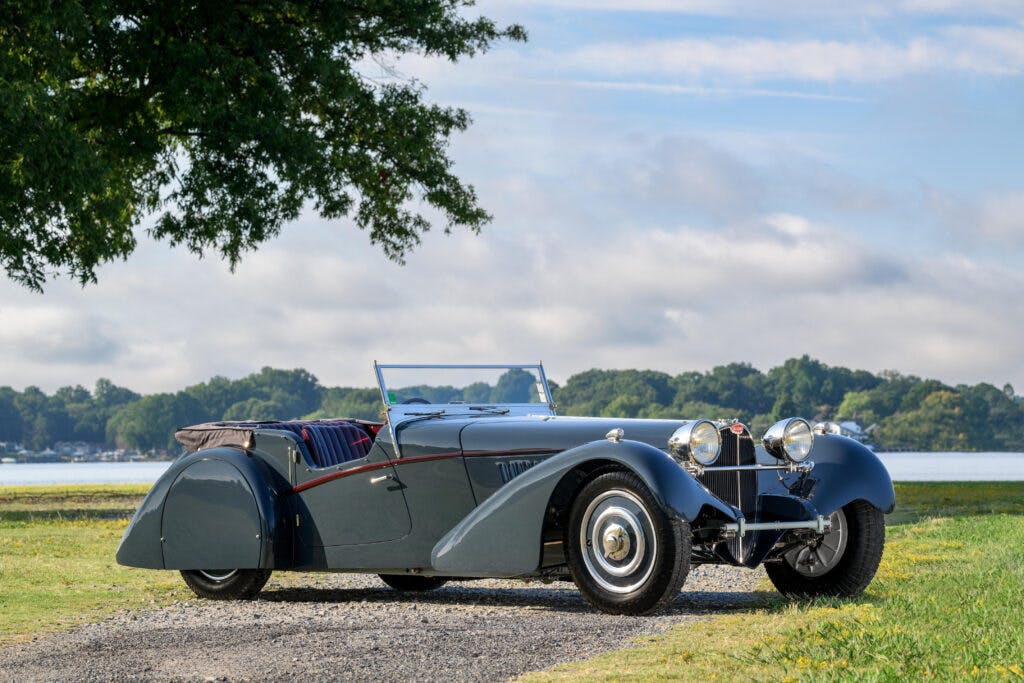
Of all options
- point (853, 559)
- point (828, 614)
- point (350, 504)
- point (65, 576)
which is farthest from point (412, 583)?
point (828, 614)

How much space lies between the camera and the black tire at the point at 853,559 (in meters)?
8.98

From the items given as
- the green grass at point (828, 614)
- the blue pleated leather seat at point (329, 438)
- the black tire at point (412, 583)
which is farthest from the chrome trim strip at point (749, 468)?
the black tire at point (412, 583)

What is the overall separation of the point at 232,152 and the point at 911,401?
8659 cm

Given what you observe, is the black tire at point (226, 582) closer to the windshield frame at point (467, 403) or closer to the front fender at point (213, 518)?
the front fender at point (213, 518)

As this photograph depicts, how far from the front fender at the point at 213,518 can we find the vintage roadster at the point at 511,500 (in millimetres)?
14

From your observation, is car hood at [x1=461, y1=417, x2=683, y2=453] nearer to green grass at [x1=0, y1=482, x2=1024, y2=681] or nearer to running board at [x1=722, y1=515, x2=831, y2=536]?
running board at [x1=722, y1=515, x2=831, y2=536]

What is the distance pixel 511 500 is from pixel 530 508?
0.16m

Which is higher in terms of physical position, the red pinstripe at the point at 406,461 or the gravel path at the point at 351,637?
the red pinstripe at the point at 406,461

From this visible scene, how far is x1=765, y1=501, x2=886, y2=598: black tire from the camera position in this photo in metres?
8.98

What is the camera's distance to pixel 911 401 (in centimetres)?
10094

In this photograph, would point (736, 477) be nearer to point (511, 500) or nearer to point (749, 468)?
point (749, 468)

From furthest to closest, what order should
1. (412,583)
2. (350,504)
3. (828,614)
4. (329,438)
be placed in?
1. (412,583)
2. (329,438)
3. (350,504)
4. (828,614)

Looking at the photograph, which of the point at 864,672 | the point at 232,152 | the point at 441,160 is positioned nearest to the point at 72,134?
the point at 232,152

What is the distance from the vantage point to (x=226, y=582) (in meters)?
10.1
